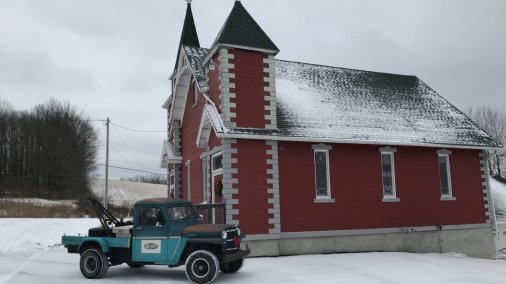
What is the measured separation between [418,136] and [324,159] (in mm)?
4802

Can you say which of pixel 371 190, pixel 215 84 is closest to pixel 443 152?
pixel 371 190

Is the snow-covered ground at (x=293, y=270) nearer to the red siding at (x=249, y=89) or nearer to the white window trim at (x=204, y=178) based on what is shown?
the white window trim at (x=204, y=178)

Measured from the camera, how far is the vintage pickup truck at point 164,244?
1066cm

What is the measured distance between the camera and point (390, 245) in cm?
1848

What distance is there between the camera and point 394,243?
18609mm

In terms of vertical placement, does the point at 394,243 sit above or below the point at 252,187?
below

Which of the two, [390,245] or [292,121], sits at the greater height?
[292,121]

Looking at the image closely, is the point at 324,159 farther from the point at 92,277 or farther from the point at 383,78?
the point at 92,277

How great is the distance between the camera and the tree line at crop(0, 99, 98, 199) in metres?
58.1

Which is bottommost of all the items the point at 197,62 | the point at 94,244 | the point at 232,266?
the point at 232,266

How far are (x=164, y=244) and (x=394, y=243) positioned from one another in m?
10.9

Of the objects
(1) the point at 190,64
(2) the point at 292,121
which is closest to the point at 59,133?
(1) the point at 190,64

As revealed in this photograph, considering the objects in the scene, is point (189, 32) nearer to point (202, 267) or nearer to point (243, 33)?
point (243, 33)

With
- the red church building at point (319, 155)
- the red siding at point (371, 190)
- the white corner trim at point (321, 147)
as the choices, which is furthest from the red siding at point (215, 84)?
the white corner trim at point (321, 147)
